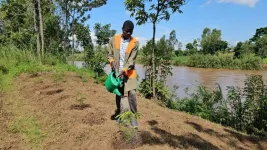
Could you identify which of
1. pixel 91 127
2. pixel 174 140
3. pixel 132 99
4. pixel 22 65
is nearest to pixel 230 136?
pixel 174 140

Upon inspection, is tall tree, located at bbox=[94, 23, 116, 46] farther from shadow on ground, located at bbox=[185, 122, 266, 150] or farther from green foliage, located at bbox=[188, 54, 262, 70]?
green foliage, located at bbox=[188, 54, 262, 70]

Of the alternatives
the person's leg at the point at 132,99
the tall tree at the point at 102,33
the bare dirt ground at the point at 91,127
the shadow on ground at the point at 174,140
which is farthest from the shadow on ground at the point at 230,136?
the tall tree at the point at 102,33

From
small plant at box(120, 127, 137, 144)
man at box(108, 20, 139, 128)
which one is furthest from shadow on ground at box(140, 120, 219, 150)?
man at box(108, 20, 139, 128)

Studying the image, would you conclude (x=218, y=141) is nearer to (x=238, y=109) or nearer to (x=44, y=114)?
(x=238, y=109)

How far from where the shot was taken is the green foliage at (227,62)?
38.6m

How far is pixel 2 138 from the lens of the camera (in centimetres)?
436

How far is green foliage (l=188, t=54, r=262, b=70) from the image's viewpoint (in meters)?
38.6

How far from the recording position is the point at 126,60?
4.34m

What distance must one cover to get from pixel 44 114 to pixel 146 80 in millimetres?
3802

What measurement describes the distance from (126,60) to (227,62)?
39.5 m

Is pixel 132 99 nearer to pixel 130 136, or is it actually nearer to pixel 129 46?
pixel 130 136

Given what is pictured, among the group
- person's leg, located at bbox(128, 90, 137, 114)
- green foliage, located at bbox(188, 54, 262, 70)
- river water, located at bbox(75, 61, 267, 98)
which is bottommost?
river water, located at bbox(75, 61, 267, 98)

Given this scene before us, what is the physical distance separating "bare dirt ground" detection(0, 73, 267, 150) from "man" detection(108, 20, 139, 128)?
50cm

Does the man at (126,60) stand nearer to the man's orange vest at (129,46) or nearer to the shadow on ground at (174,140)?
the man's orange vest at (129,46)
